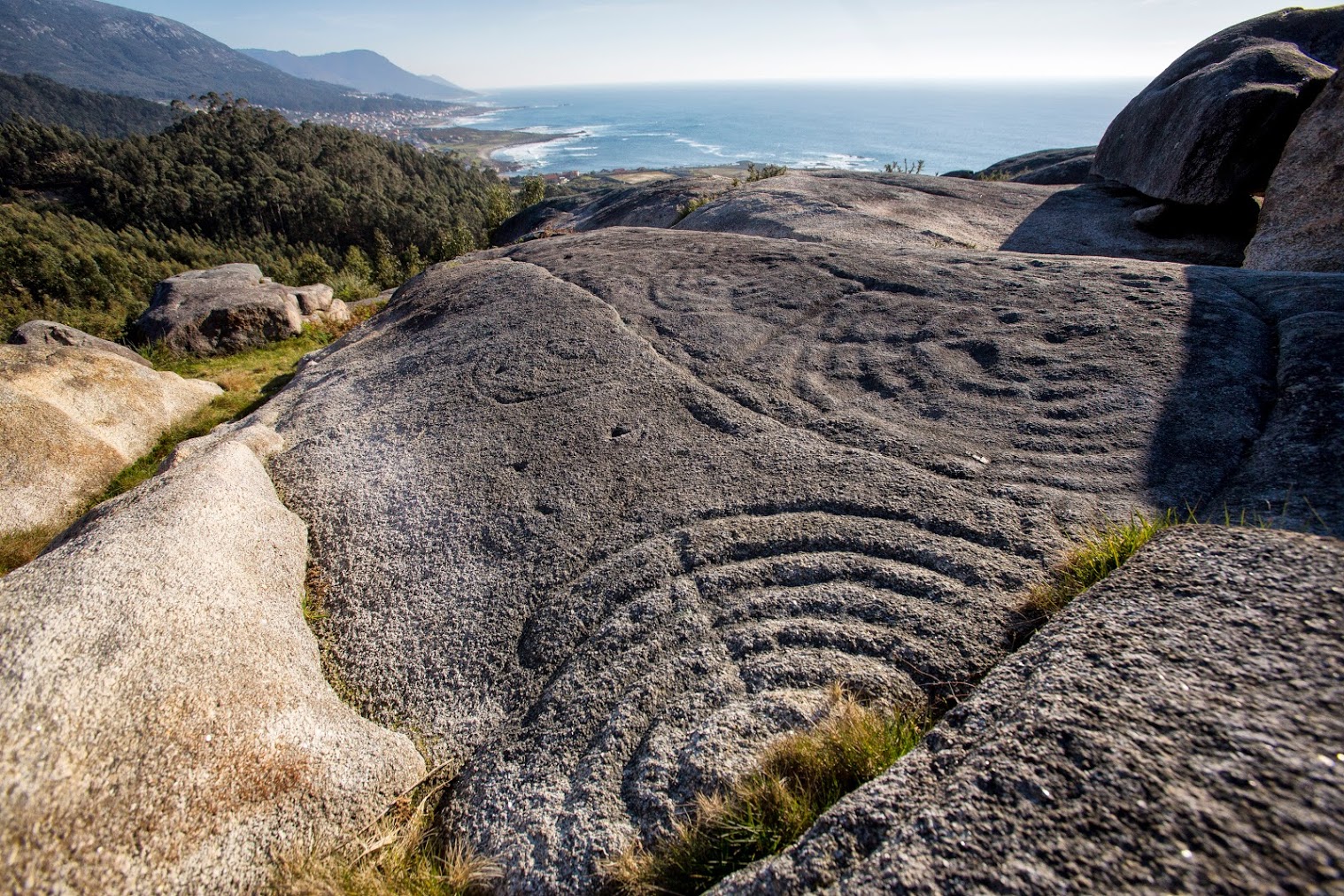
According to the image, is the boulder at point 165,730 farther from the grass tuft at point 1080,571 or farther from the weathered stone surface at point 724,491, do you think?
the grass tuft at point 1080,571

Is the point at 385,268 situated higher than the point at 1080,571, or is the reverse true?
the point at 1080,571

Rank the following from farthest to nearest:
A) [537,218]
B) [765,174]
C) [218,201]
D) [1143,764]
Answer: [218,201] → [537,218] → [765,174] → [1143,764]

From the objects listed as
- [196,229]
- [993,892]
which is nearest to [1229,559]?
[993,892]

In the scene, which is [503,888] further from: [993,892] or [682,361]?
[682,361]

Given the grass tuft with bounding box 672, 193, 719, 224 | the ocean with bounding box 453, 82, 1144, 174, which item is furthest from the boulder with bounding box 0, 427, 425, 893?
the ocean with bounding box 453, 82, 1144, 174

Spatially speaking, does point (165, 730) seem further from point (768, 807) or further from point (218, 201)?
point (218, 201)

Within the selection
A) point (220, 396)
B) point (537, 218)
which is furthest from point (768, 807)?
point (537, 218)
